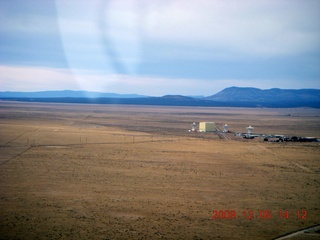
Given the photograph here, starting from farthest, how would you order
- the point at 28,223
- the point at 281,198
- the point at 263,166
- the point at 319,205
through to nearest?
the point at 263,166
the point at 281,198
the point at 319,205
the point at 28,223

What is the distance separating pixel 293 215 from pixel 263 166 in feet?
39.1

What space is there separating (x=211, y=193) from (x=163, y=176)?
4.81m

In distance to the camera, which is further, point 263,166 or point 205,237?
→ point 263,166

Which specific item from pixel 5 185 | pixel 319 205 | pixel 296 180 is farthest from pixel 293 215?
pixel 5 185

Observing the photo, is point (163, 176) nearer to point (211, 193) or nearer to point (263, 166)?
point (211, 193)

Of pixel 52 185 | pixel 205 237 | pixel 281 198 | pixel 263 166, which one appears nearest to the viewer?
pixel 205 237

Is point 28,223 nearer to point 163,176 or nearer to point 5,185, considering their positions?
point 5,185

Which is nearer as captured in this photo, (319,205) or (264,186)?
(319,205)

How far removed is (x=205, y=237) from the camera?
13.7 m

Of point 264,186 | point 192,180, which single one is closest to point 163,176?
point 192,180

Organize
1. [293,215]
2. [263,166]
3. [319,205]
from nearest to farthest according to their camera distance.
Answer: [293,215]
[319,205]
[263,166]

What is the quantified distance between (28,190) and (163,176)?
910 cm

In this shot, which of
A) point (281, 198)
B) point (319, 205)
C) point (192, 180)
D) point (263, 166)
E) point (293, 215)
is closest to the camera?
point (293, 215)

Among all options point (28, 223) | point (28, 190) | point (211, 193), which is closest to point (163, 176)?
point (211, 193)
